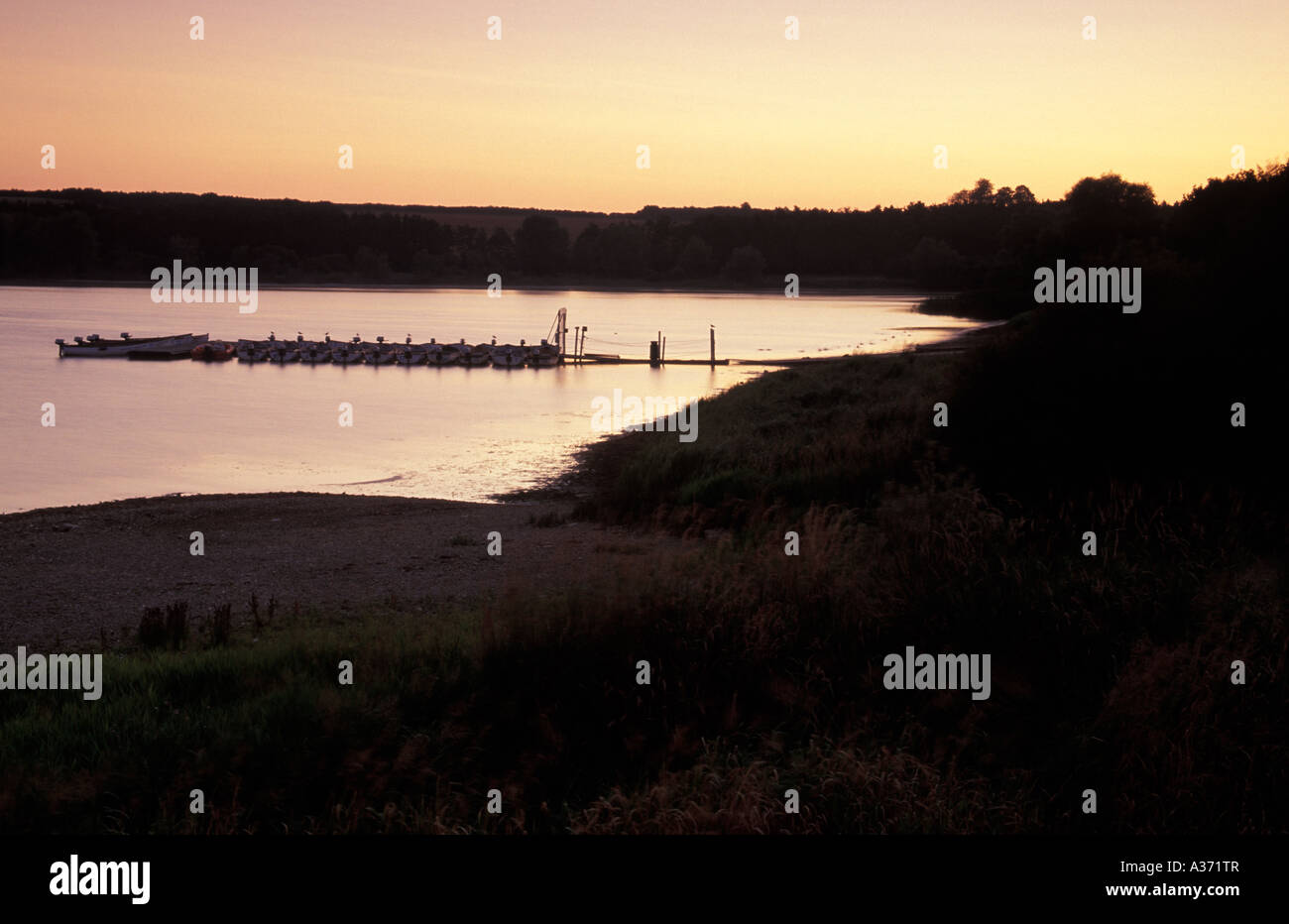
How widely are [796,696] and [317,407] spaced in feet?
133

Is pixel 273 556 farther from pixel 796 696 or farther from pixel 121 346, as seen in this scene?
pixel 121 346

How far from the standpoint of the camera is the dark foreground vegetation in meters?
6.53

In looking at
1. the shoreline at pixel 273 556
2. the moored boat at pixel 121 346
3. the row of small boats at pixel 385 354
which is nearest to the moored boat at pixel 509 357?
the row of small boats at pixel 385 354

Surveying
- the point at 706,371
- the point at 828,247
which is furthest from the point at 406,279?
the point at 706,371

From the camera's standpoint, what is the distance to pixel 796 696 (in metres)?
7.94

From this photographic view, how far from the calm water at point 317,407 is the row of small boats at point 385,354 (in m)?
1.11

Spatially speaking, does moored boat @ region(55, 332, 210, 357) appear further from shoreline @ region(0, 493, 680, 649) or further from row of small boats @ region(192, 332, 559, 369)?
shoreline @ region(0, 493, 680, 649)

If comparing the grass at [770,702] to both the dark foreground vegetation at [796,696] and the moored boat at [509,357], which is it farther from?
the moored boat at [509,357]
